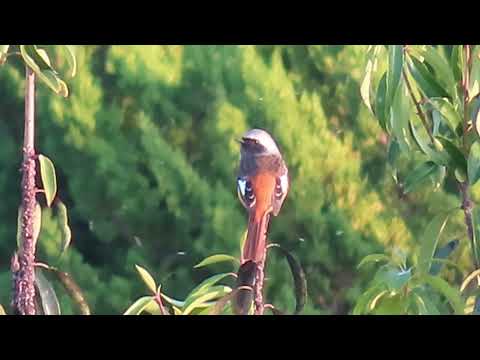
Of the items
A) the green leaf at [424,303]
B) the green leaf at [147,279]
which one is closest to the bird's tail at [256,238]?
the green leaf at [147,279]

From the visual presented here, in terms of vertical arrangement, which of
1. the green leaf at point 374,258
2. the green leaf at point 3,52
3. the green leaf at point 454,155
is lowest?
the green leaf at point 374,258

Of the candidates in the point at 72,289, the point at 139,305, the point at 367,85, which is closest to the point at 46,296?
the point at 72,289

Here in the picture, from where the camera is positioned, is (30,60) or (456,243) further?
(456,243)

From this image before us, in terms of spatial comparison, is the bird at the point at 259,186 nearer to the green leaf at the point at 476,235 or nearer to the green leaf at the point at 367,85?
the green leaf at the point at 367,85

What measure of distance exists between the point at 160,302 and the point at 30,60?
423mm

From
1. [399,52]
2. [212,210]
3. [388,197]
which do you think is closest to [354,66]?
[399,52]

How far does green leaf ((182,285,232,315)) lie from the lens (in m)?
1.57

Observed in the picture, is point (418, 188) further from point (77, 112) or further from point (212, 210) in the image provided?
point (77, 112)

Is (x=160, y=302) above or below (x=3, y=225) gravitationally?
below

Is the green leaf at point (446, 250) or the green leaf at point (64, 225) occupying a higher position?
the green leaf at point (64, 225)

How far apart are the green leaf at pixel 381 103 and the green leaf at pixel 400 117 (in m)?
0.01

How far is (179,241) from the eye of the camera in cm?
164

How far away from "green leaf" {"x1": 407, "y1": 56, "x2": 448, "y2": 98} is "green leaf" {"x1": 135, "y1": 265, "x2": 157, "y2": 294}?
525 millimetres

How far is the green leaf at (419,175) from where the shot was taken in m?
1.59
